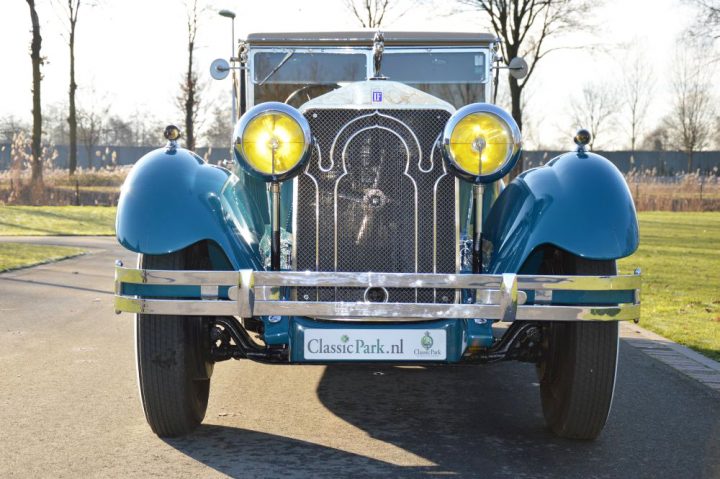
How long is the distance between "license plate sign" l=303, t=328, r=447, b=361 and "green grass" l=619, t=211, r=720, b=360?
3556mm

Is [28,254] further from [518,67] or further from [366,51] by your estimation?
[518,67]

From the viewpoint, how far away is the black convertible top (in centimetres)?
627

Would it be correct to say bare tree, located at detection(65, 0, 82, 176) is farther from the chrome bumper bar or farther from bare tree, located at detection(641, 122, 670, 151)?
bare tree, located at detection(641, 122, 670, 151)

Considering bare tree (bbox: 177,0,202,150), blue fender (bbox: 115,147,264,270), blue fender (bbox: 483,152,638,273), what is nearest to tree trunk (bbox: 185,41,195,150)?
bare tree (bbox: 177,0,202,150)

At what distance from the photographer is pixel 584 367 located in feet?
14.5

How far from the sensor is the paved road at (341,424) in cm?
418

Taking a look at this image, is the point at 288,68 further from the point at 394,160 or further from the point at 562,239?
the point at 562,239

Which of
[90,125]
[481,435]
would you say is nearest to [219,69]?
[481,435]

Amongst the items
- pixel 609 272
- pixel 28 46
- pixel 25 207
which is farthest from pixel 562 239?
pixel 28 46

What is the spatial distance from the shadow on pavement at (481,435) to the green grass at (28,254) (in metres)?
8.43

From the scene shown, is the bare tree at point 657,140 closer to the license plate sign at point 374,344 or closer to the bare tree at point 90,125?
the bare tree at point 90,125

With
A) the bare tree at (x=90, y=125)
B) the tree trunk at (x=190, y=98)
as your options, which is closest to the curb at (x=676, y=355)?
the tree trunk at (x=190, y=98)

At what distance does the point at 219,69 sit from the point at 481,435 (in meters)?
3.03

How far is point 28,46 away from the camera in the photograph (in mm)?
31484
